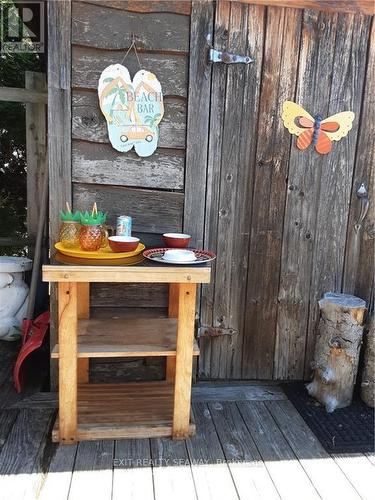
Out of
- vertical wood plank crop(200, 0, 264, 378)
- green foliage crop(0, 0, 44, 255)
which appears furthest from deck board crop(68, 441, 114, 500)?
green foliage crop(0, 0, 44, 255)

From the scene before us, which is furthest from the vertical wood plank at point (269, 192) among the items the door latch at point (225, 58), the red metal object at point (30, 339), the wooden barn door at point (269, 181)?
the red metal object at point (30, 339)

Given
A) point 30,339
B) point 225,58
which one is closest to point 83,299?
point 30,339

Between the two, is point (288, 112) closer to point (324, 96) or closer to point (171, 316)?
point (324, 96)

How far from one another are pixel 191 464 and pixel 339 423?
33.5 inches

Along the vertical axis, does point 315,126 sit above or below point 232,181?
above

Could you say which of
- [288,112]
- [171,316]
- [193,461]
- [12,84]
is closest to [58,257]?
[171,316]

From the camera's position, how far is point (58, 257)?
75.2 inches

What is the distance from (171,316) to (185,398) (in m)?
0.52

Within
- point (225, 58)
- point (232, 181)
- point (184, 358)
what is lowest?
point (184, 358)

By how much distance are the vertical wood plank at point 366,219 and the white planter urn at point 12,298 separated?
215 cm

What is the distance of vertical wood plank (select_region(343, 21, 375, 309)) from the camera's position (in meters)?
2.42

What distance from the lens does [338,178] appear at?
2.47 meters

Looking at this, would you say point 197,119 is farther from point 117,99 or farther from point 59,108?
point 59,108

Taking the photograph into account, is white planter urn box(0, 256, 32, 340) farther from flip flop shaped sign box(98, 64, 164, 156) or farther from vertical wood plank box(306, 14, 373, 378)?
vertical wood plank box(306, 14, 373, 378)
